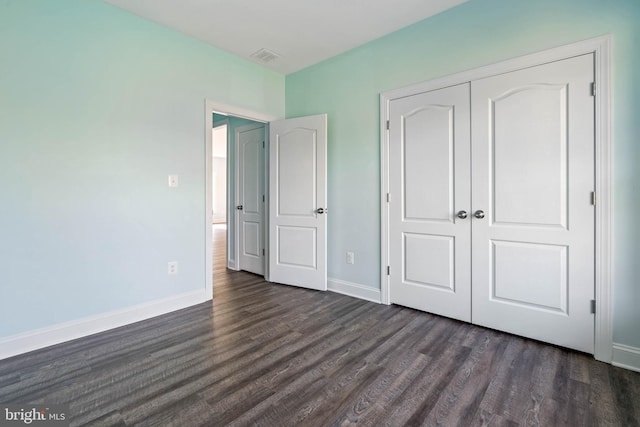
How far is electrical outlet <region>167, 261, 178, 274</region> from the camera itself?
292 cm

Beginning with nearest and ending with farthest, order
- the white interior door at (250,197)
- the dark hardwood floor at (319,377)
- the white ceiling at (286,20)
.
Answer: the dark hardwood floor at (319,377) < the white ceiling at (286,20) < the white interior door at (250,197)

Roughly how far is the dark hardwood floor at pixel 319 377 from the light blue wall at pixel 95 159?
0.43 meters

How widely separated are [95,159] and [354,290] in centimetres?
269

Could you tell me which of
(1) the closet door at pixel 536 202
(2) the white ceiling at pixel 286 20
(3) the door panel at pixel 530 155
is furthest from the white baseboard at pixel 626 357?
(2) the white ceiling at pixel 286 20

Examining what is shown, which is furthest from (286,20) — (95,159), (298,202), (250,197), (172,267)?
(172,267)

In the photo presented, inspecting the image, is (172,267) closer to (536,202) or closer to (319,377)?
(319,377)

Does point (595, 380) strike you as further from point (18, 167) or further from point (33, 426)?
point (18, 167)

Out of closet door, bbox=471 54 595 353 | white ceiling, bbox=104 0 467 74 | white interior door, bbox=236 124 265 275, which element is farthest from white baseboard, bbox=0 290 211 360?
closet door, bbox=471 54 595 353

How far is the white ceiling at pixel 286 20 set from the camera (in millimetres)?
2510

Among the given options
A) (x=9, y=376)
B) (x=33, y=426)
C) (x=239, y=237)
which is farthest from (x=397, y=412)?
(x=239, y=237)

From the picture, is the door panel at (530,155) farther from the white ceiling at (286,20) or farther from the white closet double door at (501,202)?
the white ceiling at (286,20)

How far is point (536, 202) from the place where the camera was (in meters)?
2.22

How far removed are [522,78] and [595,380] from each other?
205 cm

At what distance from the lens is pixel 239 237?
14.7ft
